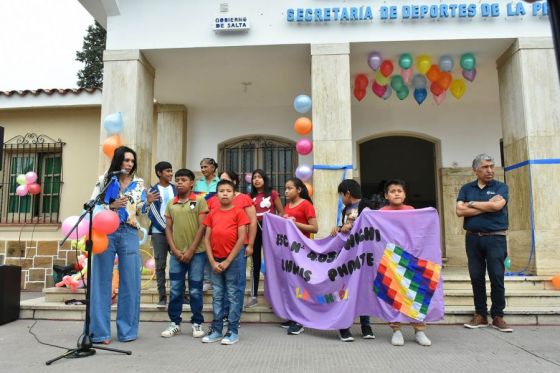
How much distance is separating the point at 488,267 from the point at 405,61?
146 inches

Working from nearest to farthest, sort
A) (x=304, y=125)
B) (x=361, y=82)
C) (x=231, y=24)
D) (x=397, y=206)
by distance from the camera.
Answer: (x=397, y=206)
(x=231, y=24)
(x=304, y=125)
(x=361, y=82)

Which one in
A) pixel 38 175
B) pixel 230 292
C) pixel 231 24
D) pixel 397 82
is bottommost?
pixel 230 292

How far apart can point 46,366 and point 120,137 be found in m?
3.88

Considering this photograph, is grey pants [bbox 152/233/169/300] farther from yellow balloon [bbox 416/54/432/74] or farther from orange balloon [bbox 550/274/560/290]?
orange balloon [bbox 550/274/560/290]

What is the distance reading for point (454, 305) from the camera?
17.6 ft

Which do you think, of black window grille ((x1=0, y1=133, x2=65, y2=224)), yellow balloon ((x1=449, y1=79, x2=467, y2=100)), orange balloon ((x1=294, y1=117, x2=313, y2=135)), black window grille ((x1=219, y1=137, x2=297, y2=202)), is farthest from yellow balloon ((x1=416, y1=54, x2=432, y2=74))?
black window grille ((x1=0, y1=133, x2=65, y2=224))

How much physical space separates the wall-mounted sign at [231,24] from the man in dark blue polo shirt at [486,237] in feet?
13.1

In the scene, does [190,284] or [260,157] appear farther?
[260,157]

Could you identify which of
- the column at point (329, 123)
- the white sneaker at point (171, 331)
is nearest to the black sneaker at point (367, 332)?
the white sneaker at point (171, 331)

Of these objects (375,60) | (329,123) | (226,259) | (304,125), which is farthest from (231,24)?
(226,259)

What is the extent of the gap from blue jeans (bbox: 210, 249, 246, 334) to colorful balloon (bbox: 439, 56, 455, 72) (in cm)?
497

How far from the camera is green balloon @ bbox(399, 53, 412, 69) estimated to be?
7.05 metres

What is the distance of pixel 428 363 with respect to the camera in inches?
136

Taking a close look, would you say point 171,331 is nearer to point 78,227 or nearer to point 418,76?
point 78,227
